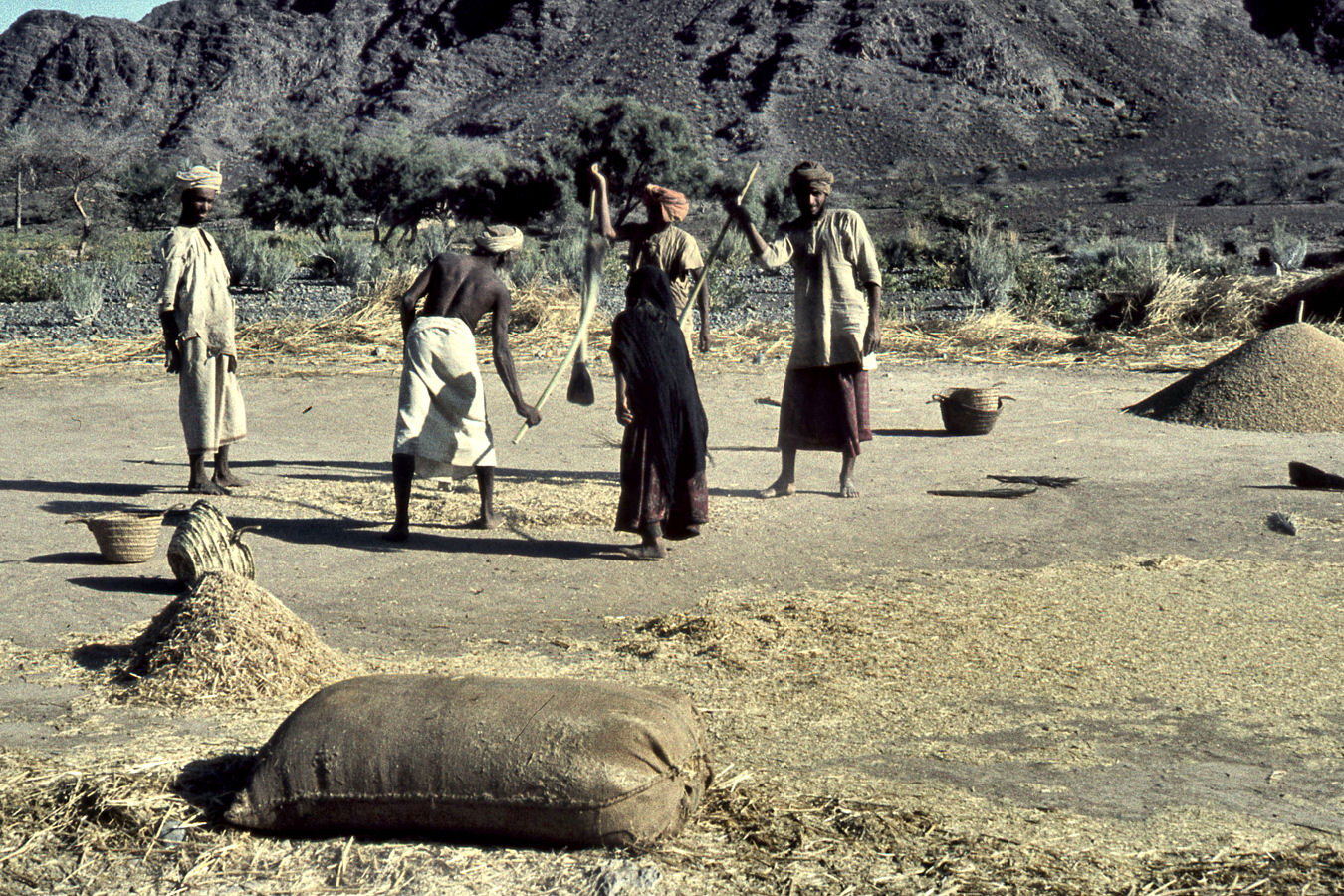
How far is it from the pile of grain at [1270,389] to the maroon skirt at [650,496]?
5473 mm

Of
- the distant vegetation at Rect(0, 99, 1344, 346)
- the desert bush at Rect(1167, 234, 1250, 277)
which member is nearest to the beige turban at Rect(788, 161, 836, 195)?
the desert bush at Rect(1167, 234, 1250, 277)

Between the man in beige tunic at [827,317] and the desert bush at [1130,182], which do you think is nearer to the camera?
the man in beige tunic at [827,317]

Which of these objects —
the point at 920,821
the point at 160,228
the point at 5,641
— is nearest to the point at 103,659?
the point at 5,641

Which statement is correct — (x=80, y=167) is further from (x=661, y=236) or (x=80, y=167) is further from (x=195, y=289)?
(x=661, y=236)

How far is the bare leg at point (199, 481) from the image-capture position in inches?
301

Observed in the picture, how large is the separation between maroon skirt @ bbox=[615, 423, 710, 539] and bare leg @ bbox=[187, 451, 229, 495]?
2784 millimetres

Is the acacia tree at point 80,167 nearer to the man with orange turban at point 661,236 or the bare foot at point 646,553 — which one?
the man with orange turban at point 661,236

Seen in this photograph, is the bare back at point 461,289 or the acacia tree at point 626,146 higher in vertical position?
the acacia tree at point 626,146

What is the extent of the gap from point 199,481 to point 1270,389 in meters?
7.57

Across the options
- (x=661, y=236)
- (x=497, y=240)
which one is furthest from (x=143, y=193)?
(x=497, y=240)

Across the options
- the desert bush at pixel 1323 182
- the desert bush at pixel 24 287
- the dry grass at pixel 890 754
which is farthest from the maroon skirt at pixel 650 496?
the desert bush at pixel 1323 182

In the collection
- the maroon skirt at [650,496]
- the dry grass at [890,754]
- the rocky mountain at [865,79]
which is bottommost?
the dry grass at [890,754]

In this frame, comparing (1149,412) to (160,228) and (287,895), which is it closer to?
(287,895)

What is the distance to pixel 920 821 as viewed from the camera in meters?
3.34
